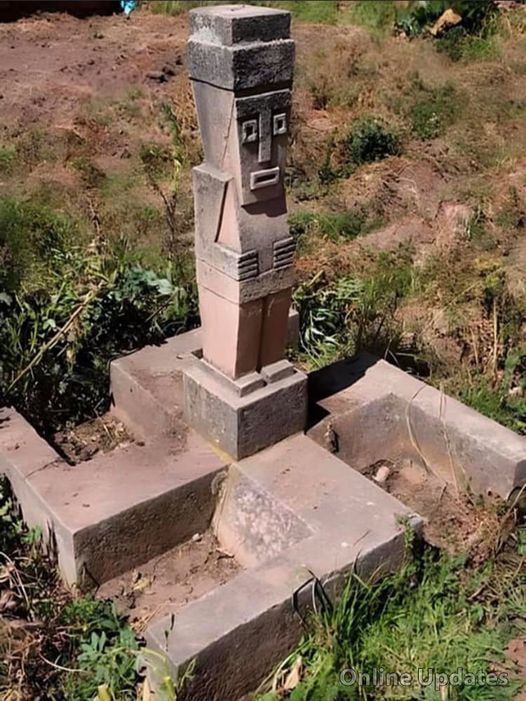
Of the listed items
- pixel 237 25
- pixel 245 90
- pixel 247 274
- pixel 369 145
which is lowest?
pixel 369 145

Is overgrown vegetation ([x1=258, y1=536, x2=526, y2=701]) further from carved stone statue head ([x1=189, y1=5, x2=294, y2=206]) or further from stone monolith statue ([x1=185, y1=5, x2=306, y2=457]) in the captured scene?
carved stone statue head ([x1=189, y1=5, x2=294, y2=206])

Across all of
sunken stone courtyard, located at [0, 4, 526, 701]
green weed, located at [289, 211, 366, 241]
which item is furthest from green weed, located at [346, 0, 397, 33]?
sunken stone courtyard, located at [0, 4, 526, 701]

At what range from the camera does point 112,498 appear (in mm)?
4078

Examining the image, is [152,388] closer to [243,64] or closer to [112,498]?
[112,498]

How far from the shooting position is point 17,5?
40.0ft

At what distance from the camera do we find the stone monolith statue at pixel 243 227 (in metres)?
3.71

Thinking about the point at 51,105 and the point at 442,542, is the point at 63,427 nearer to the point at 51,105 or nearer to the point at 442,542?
the point at 442,542

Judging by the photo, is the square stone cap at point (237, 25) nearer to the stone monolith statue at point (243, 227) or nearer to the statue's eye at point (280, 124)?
the stone monolith statue at point (243, 227)

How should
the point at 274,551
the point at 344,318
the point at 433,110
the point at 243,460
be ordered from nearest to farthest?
the point at 274,551 → the point at 243,460 → the point at 344,318 → the point at 433,110

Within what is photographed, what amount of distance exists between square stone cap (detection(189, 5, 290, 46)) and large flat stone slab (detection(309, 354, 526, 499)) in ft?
6.22

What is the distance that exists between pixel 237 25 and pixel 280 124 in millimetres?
473

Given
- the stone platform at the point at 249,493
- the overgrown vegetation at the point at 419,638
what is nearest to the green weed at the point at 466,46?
the stone platform at the point at 249,493

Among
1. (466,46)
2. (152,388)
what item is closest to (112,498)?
(152,388)

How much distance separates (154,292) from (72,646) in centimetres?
238
